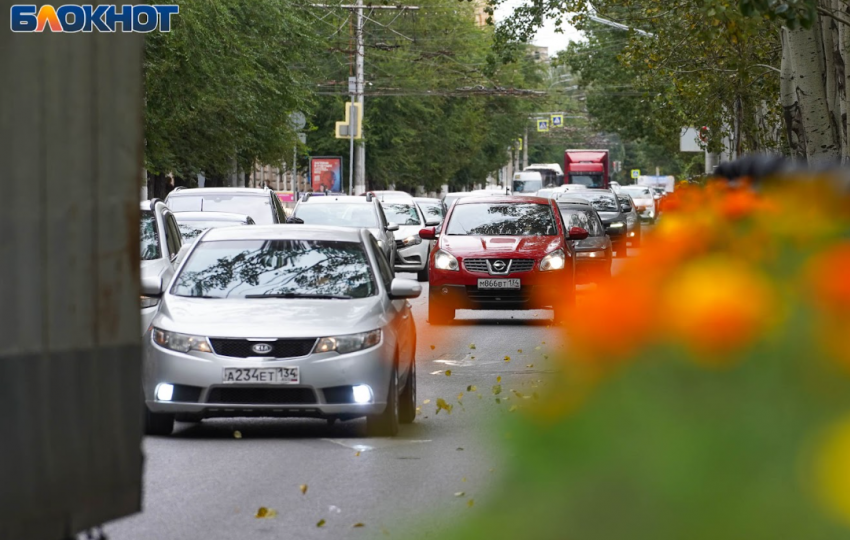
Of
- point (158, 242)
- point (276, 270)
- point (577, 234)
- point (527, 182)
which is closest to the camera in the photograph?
point (276, 270)

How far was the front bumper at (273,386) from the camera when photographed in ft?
33.0

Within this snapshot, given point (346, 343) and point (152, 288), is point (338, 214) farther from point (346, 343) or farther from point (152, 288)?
point (346, 343)

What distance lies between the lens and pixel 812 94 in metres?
21.8

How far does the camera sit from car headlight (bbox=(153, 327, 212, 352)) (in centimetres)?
1012

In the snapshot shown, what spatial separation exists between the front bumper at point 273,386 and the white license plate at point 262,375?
3cm

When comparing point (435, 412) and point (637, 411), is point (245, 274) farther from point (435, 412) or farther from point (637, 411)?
point (637, 411)

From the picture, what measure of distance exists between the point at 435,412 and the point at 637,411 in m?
9.80

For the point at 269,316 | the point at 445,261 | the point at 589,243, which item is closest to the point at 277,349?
the point at 269,316

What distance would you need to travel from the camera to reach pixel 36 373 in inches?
179

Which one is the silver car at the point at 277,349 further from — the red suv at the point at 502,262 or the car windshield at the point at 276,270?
the red suv at the point at 502,262

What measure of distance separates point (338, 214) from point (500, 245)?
6.63m

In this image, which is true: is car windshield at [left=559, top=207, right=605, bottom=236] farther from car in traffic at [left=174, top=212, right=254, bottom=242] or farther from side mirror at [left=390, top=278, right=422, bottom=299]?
side mirror at [left=390, top=278, right=422, bottom=299]

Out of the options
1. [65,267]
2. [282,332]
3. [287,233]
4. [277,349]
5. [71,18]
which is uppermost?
[71,18]

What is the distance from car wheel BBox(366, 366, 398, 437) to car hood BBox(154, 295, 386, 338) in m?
0.39
